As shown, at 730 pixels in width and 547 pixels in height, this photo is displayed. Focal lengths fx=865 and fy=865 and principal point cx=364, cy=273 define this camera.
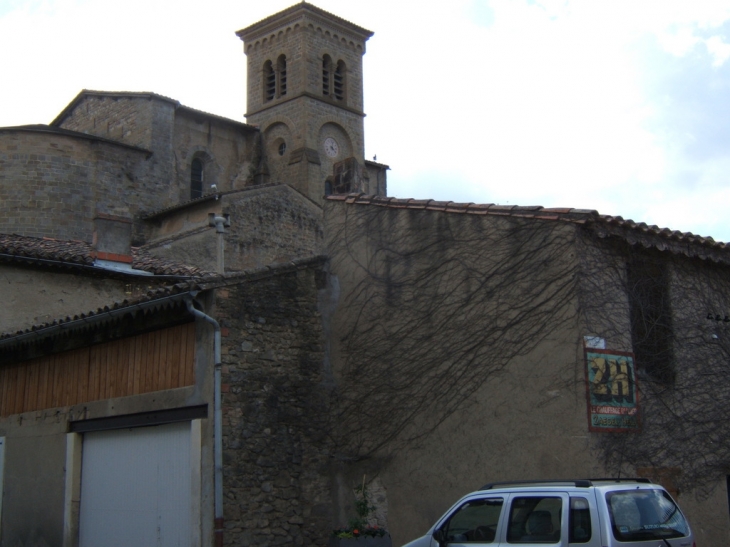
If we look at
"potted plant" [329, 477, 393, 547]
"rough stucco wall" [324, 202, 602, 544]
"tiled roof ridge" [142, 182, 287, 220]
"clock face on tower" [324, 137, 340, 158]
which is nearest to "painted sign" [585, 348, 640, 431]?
"rough stucco wall" [324, 202, 602, 544]

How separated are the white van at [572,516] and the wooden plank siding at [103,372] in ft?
17.3

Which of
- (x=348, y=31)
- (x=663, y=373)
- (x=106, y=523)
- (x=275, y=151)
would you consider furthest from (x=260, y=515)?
(x=348, y=31)

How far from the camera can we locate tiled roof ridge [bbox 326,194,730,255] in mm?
11156

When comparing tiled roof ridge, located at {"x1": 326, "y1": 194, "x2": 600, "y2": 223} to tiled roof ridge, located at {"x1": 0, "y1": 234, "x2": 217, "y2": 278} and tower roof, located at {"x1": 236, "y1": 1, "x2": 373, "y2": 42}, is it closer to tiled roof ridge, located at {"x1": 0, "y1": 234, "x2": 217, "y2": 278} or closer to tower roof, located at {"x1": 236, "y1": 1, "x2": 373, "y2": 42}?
tiled roof ridge, located at {"x1": 0, "y1": 234, "x2": 217, "y2": 278}

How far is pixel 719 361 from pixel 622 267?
96.9 inches

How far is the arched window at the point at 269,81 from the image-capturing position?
141 ft

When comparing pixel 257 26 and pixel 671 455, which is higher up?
pixel 257 26

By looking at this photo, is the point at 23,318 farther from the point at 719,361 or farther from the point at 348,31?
the point at 348,31

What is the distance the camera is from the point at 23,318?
54.6ft

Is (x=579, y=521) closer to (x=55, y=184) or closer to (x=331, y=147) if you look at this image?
(x=55, y=184)

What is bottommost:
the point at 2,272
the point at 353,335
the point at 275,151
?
the point at 353,335

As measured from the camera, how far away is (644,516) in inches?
304

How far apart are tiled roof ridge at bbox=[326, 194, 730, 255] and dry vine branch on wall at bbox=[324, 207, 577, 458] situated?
13 cm

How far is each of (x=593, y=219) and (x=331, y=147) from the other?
31339 mm
